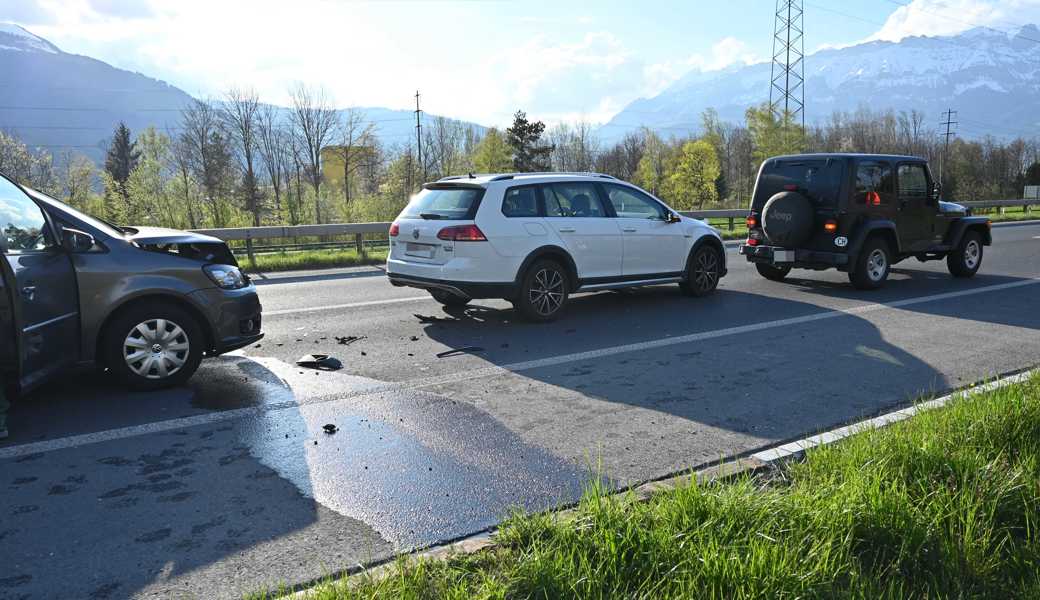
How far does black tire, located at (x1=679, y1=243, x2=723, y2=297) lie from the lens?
10.6 m

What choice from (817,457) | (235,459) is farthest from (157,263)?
(817,457)

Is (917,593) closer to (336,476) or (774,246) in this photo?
(336,476)

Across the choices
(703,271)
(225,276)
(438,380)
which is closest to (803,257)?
(703,271)

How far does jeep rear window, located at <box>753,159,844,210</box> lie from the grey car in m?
8.23

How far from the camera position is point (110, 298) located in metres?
5.61

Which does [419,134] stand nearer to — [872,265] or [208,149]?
[208,149]

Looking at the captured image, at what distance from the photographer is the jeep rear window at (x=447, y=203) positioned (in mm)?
8539

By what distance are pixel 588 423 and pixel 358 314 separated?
501 cm

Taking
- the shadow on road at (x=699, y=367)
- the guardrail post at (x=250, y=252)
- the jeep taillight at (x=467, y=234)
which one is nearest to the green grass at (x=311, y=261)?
the guardrail post at (x=250, y=252)

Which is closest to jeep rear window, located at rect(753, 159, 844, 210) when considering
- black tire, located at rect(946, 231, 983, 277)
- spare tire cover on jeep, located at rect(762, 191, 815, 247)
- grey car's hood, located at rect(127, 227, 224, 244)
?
spare tire cover on jeep, located at rect(762, 191, 815, 247)

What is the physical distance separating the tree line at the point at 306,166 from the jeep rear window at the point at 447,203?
45.1m

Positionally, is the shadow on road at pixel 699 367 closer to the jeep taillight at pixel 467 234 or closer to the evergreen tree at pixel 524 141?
the jeep taillight at pixel 467 234

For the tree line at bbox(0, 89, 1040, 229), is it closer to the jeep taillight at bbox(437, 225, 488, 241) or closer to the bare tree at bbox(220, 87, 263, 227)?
the bare tree at bbox(220, 87, 263, 227)

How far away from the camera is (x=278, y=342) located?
7922mm
